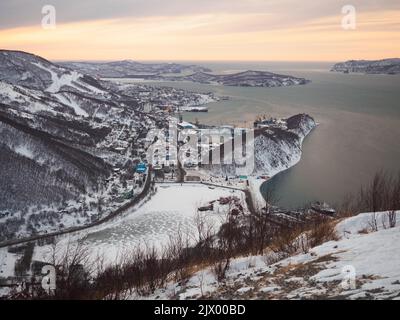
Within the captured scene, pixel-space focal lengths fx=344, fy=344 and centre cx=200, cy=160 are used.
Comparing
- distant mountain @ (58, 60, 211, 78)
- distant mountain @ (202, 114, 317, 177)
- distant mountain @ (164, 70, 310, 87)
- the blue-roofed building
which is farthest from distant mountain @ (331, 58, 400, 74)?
the blue-roofed building

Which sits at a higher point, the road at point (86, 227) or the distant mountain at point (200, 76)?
the distant mountain at point (200, 76)

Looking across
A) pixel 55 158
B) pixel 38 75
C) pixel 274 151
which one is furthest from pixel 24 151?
pixel 38 75

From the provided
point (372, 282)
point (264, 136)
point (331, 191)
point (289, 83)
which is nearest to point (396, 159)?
point (331, 191)

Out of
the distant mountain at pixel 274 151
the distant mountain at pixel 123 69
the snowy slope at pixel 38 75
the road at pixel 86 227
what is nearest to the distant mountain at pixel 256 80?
the distant mountain at pixel 123 69

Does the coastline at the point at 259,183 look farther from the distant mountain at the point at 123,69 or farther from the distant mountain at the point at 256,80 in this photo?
the distant mountain at the point at 123,69

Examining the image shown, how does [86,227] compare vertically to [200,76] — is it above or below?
below

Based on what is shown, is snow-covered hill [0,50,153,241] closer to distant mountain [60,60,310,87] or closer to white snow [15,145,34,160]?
white snow [15,145,34,160]

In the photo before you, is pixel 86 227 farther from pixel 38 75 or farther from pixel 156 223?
pixel 38 75

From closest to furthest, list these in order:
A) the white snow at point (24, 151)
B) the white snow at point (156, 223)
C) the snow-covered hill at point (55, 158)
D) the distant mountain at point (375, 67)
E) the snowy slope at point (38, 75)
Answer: the white snow at point (156, 223) → the snow-covered hill at point (55, 158) → the white snow at point (24, 151) → the snowy slope at point (38, 75) → the distant mountain at point (375, 67)
